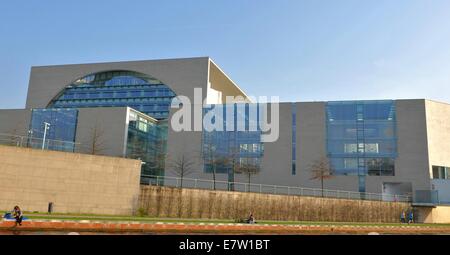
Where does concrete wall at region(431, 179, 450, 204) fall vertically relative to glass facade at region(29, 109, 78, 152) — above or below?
below

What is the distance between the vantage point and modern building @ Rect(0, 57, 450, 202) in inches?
2160

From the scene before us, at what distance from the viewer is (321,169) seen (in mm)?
54281

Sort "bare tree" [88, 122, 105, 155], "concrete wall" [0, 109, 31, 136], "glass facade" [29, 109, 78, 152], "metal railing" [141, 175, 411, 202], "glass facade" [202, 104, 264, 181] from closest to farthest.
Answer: "metal railing" [141, 175, 411, 202] < "bare tree" [88, 122, 105, 155] < "glass facade" [29, 109, 78, 152] < "glass facade" [202, 104, 264, 181] < "concrete wall" [0, 109, 31, 136]

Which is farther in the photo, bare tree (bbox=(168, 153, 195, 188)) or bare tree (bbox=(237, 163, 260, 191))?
bare tree (bbox=(168, 153, 195, 188))

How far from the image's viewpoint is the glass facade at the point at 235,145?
5756 centimetres

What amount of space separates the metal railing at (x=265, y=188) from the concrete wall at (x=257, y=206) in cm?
165

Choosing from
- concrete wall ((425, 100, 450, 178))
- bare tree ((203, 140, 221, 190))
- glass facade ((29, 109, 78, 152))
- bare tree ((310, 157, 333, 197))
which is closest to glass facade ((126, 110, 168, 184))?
bare tree ((203, 140, 221, 190))

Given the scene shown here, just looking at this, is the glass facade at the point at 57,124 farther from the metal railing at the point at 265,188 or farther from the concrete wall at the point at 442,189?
the concrete wall at the point at 442,189

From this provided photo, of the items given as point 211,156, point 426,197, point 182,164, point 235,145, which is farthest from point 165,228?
point 426,197

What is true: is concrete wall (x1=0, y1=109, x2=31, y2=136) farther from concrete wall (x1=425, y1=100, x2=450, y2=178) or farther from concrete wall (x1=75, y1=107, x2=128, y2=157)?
concrete wall (x1=425, y1=100, x2=450, y2=178)

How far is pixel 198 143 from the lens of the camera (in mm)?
59688

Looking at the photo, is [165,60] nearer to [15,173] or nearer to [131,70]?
[131,70]

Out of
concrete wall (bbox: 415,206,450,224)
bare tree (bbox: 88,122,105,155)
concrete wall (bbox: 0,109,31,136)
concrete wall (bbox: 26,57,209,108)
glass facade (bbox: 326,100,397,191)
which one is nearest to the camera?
concrete wall (bbox: 415,206,450,224)

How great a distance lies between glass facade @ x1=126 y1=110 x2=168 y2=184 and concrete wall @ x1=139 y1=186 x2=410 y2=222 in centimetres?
2074
